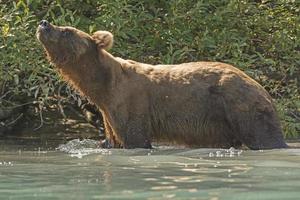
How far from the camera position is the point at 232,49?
11836 mm

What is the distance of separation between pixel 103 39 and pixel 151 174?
12.7ft

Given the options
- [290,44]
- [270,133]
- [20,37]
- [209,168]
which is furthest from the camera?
[290,44]

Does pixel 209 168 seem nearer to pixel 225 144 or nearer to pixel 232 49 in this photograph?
pixel 225 144

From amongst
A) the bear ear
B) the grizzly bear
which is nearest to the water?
the grizzly bear

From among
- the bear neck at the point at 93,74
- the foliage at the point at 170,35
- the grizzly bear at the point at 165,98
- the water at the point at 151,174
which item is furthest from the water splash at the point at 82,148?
the foliage at the point at 170,35

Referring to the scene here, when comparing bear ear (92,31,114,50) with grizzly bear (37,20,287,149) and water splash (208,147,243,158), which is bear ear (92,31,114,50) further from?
water splash (208,147,243,158)

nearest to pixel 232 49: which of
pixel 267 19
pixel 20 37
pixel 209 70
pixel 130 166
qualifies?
pixel 267 19

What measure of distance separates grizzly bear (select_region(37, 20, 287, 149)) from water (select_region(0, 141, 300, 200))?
0.55m

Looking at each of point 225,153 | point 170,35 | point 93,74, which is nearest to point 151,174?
point 225,153

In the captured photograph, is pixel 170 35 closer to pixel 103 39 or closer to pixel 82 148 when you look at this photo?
pixel 103 39

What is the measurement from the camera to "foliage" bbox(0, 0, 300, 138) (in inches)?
452

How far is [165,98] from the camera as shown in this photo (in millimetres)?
9820

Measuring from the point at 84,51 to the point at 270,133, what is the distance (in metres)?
2.49

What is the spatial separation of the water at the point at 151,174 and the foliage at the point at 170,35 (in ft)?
8.28
